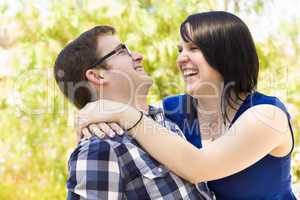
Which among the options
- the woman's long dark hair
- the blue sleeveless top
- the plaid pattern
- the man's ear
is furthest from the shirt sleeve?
the woman's long dark hair

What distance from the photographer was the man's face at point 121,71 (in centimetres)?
181

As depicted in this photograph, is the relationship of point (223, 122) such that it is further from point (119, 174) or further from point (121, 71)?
point (119, 174)

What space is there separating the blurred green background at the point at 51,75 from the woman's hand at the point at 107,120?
2083 millimetres

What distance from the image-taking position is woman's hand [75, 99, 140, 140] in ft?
5.16

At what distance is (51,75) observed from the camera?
12.2 ft

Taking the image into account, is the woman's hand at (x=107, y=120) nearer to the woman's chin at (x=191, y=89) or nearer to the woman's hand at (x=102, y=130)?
the woman's hand at (x=102, y=130)

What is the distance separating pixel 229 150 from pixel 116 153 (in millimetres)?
351

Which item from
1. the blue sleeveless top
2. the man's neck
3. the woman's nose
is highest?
the woman's nose

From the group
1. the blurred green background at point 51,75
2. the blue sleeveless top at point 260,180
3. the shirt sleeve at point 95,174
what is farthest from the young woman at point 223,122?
the blurred green background at point 51,75

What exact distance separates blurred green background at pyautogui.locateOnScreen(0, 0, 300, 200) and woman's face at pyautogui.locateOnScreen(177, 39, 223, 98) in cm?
178

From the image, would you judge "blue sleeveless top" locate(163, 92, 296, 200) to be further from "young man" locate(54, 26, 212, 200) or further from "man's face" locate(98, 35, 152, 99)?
"man's face" locate(98, 35, 152, 99)

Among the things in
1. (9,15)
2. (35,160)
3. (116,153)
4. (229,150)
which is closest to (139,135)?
(116,153)

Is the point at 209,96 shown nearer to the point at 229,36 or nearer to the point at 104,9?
the point at 229,36

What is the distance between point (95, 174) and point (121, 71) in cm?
47
